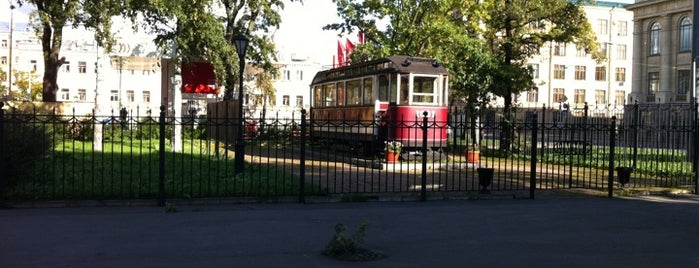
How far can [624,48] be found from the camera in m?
93.1

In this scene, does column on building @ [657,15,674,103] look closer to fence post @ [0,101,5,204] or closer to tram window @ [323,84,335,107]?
tram window @ [323,84,335,107]

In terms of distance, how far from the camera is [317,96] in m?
29.0

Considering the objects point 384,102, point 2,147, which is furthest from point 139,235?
point 384,102

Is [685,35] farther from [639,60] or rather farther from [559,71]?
[559,71]

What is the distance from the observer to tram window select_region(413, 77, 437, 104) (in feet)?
69.9

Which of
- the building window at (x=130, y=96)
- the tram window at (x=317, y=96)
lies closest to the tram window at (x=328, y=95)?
the tram window at (x=317, y=96)

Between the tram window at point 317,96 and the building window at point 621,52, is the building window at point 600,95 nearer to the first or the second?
the building window at point 621,52

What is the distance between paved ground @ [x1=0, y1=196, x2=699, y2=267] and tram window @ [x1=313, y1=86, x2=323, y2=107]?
1669cm

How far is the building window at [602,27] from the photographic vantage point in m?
89.8

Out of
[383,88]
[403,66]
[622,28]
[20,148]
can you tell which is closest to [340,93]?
[383,88]

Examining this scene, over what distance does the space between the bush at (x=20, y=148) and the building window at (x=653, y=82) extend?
6509cm

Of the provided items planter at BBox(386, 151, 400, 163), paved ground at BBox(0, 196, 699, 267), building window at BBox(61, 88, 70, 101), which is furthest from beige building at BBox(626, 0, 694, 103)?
building window at BBox(61, 88, 70, 101)

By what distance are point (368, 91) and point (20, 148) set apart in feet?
44.8

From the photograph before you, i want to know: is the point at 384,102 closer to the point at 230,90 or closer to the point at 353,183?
the point at 353,183
